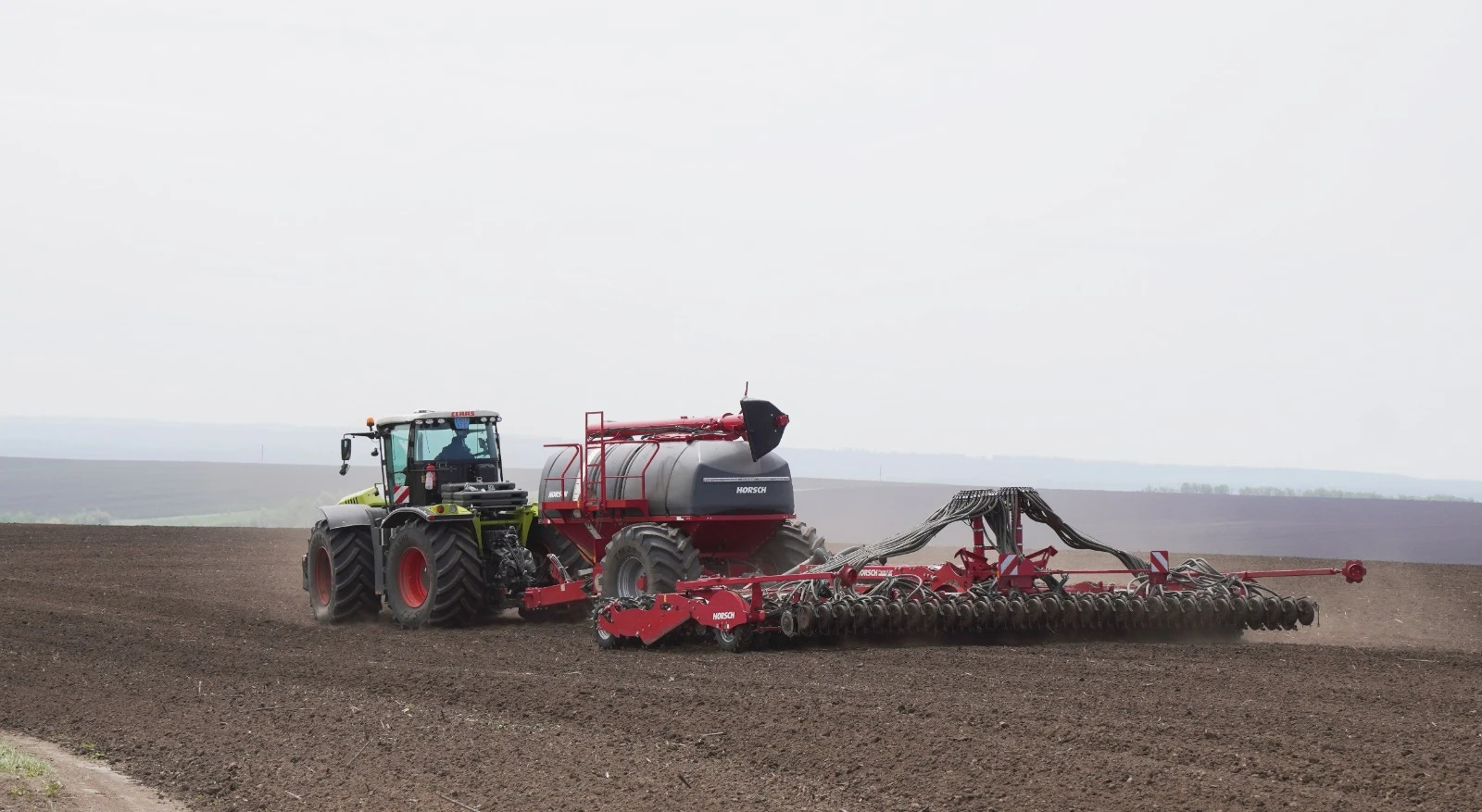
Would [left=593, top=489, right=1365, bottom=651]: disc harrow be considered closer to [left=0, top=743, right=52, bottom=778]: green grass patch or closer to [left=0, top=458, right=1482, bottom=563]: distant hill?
[left=0, top=743, right=52, bottom=778]: green grass patch

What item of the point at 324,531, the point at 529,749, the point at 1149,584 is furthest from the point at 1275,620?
the point at 324,531

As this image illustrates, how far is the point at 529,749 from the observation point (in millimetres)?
9289

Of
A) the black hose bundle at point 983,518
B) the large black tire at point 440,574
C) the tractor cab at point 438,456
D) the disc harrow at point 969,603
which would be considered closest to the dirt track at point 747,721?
the disc harrow at point 969,603

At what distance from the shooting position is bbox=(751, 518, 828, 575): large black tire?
16.4 m

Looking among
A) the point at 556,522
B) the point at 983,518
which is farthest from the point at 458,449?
the point at 983,518

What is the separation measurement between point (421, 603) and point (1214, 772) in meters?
10.9

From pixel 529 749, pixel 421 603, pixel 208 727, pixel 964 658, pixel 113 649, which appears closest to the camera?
pixel 529 749

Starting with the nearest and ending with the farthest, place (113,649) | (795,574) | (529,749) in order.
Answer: (529,749)
(795,574)
(113,649)

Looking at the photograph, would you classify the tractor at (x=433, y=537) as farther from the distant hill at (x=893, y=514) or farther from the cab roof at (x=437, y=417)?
the distant hill at (x=893, y=514)

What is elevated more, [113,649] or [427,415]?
[427,415]

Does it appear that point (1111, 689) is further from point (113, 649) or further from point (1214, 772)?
point (113, 649)

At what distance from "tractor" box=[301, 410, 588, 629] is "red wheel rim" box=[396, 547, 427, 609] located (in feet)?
0.04

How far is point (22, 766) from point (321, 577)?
32.2ft

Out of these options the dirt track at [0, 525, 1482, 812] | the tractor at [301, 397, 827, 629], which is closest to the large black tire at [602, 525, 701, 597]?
the tractor at [301, 397, 827, 629]
